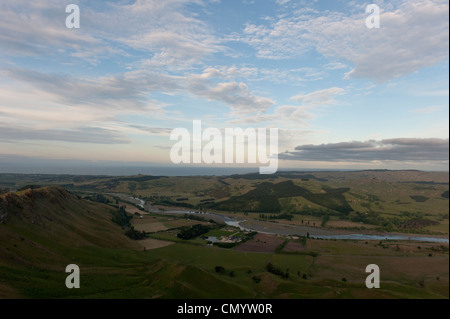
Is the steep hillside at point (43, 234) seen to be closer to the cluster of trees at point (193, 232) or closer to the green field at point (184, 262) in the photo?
the green field at point (184, 262)

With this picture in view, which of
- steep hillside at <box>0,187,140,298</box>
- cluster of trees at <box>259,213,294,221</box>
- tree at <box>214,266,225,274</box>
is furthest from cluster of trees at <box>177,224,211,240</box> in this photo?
cluster of trees at <box>259,213,294,221</box>

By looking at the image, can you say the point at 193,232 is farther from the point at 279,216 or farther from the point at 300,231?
the point at 279,216

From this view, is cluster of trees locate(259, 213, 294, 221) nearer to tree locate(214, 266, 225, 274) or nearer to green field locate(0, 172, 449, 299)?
green field locate(0, 172, 449, 299)

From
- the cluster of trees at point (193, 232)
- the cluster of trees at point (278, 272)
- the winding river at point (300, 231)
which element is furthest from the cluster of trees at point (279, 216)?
the cluster of trees at point (278, 272)

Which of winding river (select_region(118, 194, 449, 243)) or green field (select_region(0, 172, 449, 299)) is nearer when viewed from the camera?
green field (select_region(0, 172, 449, 299))

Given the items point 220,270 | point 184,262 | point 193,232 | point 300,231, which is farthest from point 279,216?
point 220,270

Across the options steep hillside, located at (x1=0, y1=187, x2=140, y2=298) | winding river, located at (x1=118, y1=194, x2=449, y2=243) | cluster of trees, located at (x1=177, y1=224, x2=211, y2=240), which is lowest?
winding river, located at (x1=118, y1=194, x2=449, y2=243)

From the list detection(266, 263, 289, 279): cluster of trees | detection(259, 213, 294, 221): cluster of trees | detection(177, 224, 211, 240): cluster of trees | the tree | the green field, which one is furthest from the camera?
detection(259, 213, 294, 221): cluster of trees

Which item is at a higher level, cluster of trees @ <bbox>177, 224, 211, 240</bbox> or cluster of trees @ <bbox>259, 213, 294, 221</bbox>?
cluster of trees @ <bbox>177, 224, 211, 240</bbox>

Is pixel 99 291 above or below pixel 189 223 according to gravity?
above
